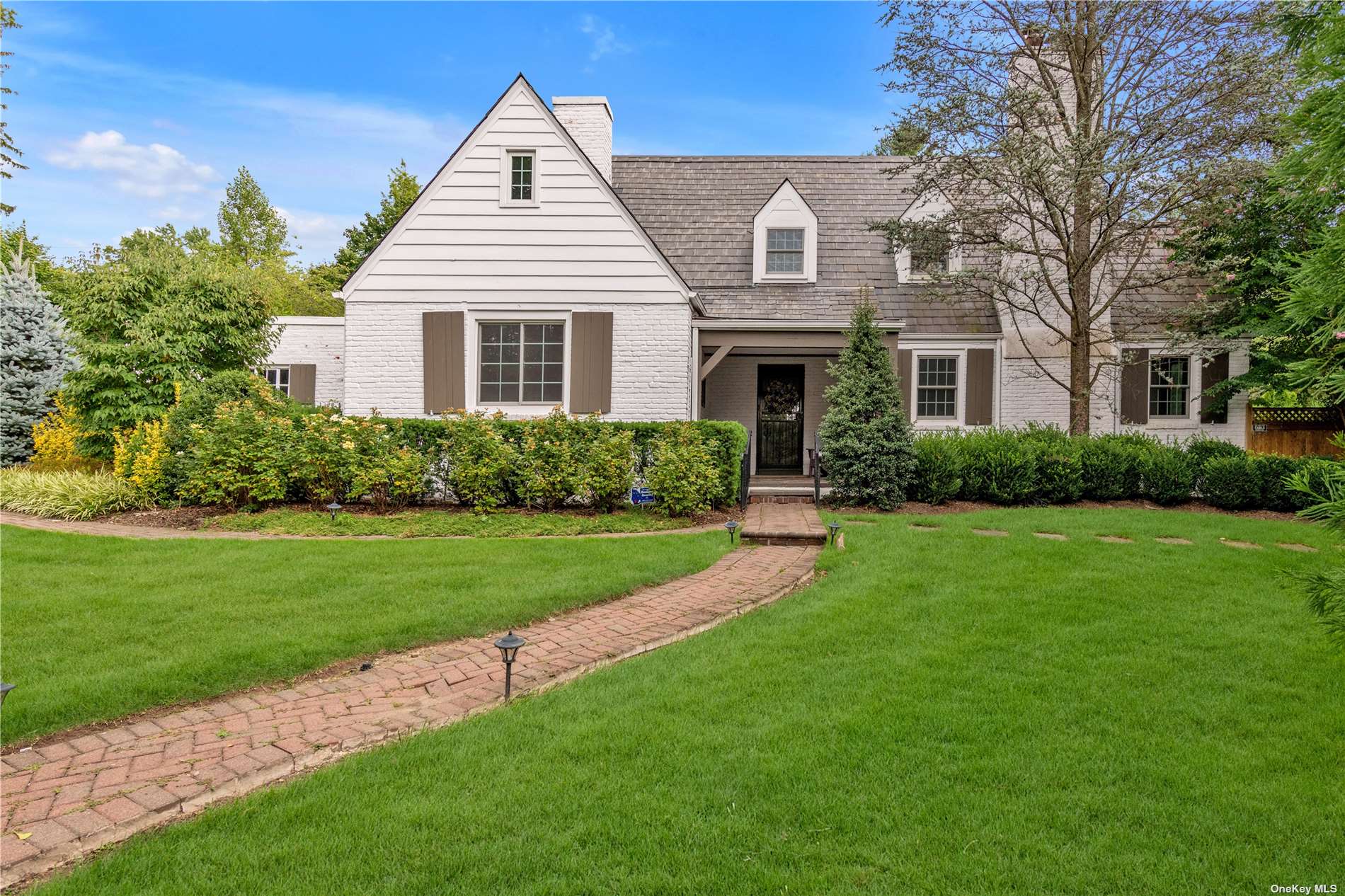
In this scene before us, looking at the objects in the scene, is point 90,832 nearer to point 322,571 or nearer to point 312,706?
point 312,706

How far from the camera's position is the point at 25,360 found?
47.1ft

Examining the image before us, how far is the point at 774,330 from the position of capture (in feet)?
42.1

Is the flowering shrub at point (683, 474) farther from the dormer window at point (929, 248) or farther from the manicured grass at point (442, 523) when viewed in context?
the dormer window at point (929, 248)

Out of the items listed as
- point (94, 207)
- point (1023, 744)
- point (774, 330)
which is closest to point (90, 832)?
point (1023, 744)

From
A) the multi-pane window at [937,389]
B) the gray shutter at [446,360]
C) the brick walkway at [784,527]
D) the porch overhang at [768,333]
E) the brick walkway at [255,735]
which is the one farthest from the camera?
the multi-pane window at [937,389]

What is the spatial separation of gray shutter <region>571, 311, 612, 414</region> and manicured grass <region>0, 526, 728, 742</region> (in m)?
4.15

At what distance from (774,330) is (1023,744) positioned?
10.1 meters

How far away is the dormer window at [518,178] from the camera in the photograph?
11859 mm

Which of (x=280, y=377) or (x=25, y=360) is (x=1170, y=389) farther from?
(x=25, y=360)

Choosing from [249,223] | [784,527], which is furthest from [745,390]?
[249,223]

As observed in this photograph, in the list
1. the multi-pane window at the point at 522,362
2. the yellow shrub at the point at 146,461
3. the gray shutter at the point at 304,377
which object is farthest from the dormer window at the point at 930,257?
the gray shutter at the point at 304,377

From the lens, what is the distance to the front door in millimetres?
16250

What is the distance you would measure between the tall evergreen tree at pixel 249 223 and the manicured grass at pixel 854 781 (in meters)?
43.0

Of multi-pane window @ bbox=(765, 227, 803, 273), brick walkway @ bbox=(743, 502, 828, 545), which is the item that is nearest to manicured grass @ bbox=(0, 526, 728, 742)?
brick walkway @ bbox=(743, 502, 828, 545)
